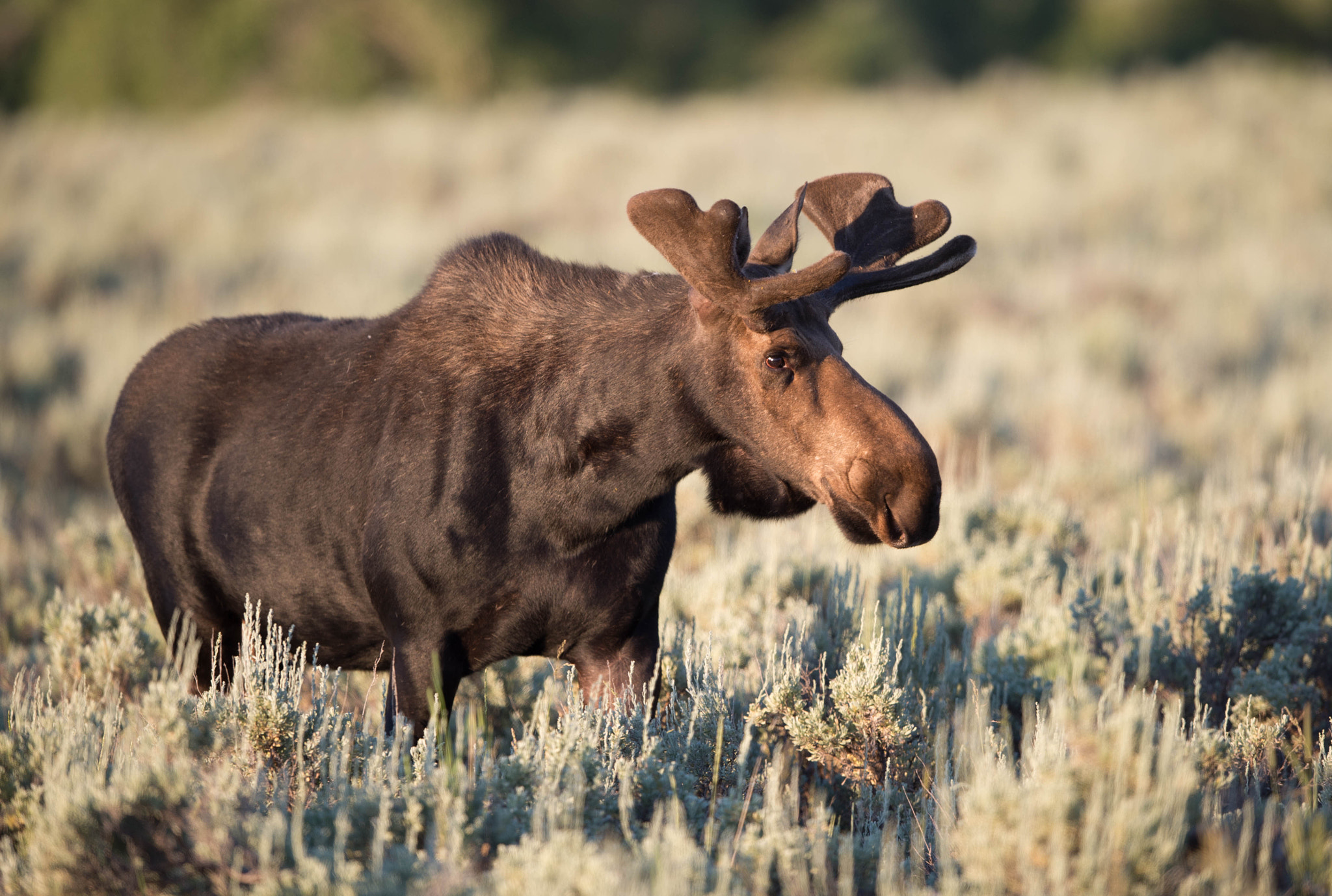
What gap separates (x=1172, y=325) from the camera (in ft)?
41.6

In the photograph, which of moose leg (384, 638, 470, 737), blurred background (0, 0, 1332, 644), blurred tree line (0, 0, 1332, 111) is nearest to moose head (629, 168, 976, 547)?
moose leg (384, 638, 470, 737)

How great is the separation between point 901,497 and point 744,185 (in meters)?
15.1

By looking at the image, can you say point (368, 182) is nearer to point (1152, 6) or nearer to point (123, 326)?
point (123, 326)

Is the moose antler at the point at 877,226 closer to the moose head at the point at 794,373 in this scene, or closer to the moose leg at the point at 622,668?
the moose head at the point at 794,373

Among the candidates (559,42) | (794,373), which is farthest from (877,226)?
(559,42)

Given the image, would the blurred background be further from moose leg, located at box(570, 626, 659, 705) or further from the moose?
the moose

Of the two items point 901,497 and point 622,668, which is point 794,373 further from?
point 622,668

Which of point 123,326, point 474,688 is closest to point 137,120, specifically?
point 123,326

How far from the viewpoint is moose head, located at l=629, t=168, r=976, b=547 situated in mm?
3061

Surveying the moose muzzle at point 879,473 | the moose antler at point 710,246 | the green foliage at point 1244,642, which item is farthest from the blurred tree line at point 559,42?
the moose muzzle at point 879,473

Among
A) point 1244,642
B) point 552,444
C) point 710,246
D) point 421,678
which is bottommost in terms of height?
point 421,678

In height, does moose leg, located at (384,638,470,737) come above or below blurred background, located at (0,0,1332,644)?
below

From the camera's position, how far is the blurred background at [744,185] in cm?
950

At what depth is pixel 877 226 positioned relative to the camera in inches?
150
